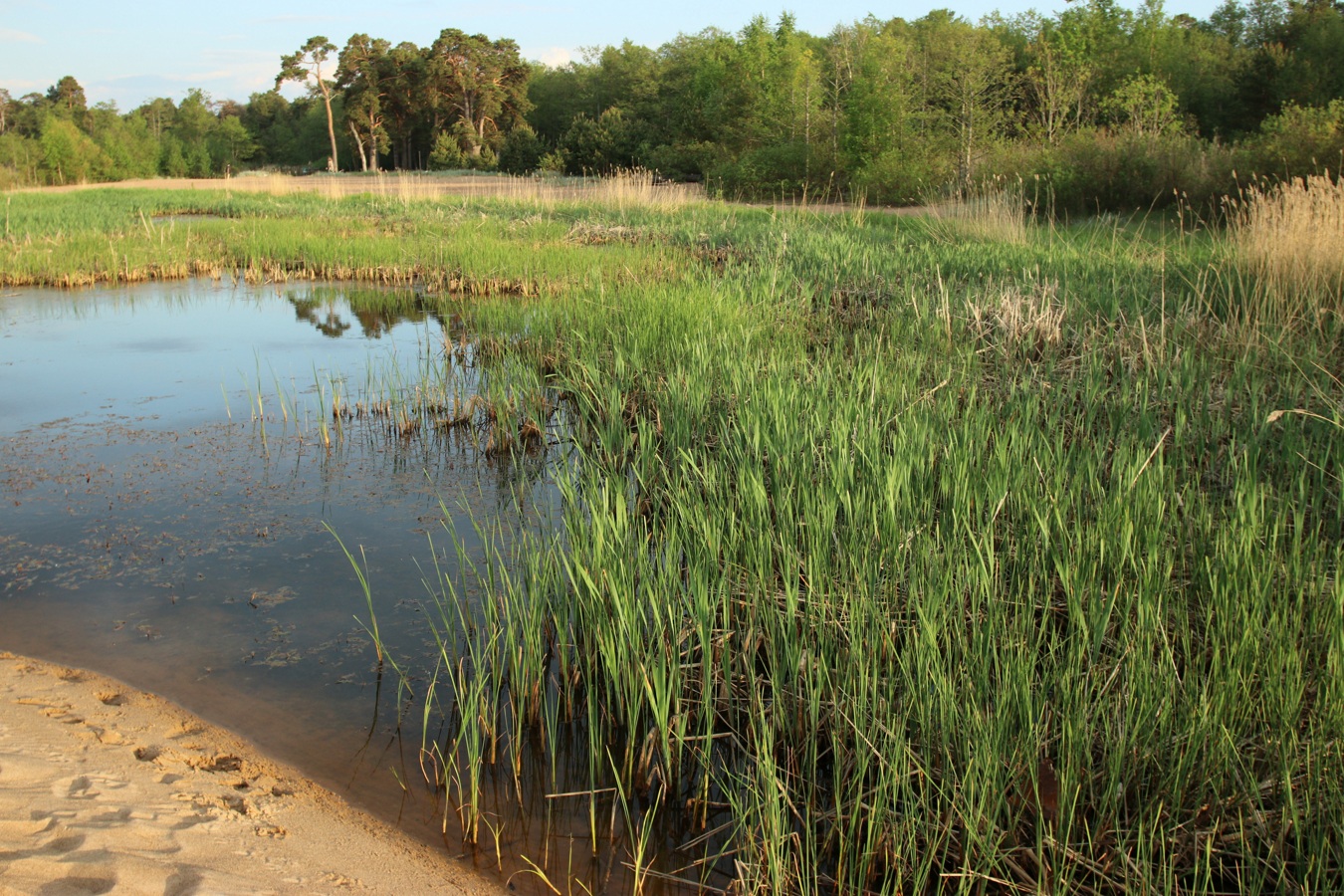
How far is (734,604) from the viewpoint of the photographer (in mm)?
3004

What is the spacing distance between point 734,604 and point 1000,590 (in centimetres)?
85

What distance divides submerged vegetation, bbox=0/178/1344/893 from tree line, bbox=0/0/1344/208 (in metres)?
7.04

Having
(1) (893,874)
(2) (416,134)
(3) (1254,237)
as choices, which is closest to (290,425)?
(1) (893,874)

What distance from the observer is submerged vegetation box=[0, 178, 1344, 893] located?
2.00m

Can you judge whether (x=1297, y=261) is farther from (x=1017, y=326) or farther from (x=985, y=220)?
(x=985, y=220)

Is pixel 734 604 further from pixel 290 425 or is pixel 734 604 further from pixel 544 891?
pixel 290 425

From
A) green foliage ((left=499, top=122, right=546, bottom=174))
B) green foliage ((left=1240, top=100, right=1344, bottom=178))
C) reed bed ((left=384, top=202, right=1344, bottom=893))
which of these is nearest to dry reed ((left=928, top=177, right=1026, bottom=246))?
green foliage ((left=1240, top=100, right=1344, bottom=178))

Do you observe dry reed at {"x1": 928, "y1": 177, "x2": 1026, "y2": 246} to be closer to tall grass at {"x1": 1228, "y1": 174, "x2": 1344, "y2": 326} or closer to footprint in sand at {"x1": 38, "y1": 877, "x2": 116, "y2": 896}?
tall grass at {"x1": 1228, "y1": 174, "x2": 1344, "y2": 326}

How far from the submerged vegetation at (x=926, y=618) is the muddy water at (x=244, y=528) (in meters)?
0.23

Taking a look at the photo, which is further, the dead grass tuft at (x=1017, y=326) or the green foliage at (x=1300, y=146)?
the green foliage at (x=1300, y=146)

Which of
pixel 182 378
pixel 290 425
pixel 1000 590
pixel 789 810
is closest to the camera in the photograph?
pixel 789 810

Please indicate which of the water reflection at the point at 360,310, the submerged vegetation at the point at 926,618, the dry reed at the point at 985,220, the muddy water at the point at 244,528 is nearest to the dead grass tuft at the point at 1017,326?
the submerged vegetation at the point at 926,618

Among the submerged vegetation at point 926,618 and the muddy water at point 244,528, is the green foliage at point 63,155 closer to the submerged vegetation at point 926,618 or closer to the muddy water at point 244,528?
the muddy water at point 244,528

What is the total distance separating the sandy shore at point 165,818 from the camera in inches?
76.8
